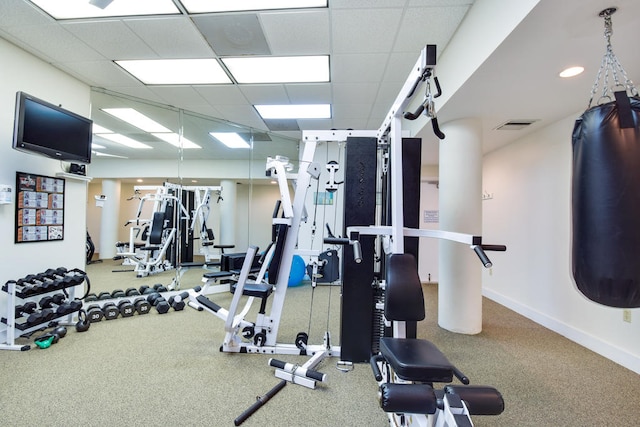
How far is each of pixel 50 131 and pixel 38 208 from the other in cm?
81

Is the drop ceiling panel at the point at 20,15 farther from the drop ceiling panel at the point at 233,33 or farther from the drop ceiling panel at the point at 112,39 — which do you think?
the drop ceiling panel at the point at 233,33

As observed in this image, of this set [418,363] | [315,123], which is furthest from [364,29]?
[418,363]

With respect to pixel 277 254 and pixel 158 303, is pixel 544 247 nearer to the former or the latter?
pixel 277 254

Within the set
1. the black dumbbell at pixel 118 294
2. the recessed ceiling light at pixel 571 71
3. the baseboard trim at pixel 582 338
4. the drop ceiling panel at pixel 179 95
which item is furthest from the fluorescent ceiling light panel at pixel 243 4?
the baseboard trim at pixel 582 338

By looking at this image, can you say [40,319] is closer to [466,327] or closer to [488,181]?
[466,327]

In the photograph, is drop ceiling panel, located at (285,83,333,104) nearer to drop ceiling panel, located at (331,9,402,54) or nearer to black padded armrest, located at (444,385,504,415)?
drop ceiling panel, located at (331,9,402,54)

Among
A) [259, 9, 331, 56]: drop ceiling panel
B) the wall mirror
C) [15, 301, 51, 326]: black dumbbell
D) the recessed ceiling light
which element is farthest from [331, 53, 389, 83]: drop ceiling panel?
[15, 301, 51, 326]: black dumbbell

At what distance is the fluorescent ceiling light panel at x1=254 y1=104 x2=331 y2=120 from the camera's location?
412 cm

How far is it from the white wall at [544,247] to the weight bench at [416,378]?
7.13ft

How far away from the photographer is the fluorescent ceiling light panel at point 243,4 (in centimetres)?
219

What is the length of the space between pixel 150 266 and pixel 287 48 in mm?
4161

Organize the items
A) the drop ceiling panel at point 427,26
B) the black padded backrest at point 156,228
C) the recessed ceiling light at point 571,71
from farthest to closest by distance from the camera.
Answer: the black padded backrest at point 156,228 → the drop ceiling panel at point 427,26 → the recessed ceiling light at point 571,71

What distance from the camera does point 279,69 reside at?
3.12 m

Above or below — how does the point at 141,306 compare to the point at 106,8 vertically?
below
